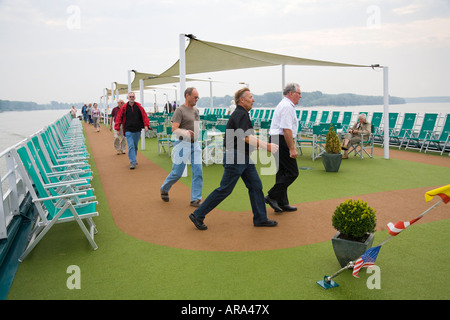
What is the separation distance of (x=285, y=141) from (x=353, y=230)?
5.92 feet

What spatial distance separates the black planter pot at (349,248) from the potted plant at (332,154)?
4622mm

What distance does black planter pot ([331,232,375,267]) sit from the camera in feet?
9.84

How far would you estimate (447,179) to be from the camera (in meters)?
6.86

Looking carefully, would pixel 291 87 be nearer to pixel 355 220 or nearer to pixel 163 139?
pixel 355 220

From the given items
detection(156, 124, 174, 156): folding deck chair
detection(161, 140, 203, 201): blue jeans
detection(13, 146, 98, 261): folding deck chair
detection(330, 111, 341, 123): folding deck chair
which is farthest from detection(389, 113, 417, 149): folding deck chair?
detection(13, 146, 98, 261): folding deck chair

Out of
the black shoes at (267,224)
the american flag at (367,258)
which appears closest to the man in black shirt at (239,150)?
the black shoes at (267,224)

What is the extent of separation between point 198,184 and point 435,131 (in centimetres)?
872

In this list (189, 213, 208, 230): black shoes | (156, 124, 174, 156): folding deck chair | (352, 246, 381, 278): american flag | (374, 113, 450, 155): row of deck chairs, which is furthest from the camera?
(374, 113, 450, 155): row of deck chairs

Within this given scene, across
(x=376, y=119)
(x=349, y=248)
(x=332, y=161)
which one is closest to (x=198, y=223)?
(x=349, y=248)

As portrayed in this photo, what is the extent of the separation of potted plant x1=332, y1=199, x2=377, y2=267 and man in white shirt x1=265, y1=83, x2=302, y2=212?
1464 millimetres

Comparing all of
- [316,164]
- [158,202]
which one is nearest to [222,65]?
[316,164]

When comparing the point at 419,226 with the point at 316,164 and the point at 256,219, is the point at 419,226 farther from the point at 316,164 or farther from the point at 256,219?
the point at 316,164

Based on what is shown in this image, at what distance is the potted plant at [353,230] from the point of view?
3.00 metres

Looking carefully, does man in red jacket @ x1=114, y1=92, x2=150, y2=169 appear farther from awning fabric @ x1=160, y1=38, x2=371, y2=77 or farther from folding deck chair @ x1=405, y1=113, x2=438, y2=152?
folding deck chair @ x1=405, y1=113, x2=438, y2=152
